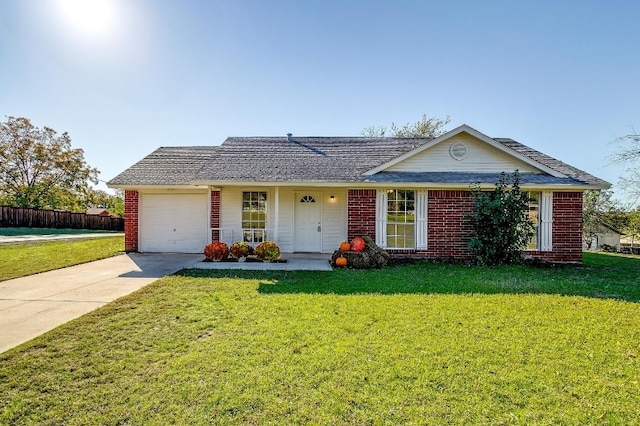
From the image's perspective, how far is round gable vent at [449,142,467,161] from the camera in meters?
10.9

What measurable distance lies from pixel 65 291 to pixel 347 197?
7.59m

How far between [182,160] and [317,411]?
12704mm

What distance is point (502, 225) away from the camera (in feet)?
31.2

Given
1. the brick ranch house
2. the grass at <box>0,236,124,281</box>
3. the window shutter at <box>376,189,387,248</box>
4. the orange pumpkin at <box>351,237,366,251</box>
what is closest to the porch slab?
the orange pumpkin at <box>351,237,366,251</box>

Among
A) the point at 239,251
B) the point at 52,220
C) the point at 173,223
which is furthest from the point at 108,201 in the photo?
the point at 239,251

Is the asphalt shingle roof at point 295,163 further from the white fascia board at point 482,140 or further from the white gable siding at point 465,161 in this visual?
the white gable siding at point 465,161

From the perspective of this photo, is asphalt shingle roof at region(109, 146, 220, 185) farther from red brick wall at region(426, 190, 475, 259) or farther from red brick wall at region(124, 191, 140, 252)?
red brick wall at region(426, 190, 475, 259)

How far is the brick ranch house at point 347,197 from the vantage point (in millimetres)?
10352

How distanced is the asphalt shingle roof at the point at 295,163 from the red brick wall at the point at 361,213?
54cm

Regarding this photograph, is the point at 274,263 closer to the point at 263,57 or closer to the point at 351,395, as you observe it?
the point at 351,395

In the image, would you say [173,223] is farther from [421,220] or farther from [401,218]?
[421,220]

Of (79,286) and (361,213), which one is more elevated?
(361,213)

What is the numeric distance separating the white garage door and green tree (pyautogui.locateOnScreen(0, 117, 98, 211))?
106 ft

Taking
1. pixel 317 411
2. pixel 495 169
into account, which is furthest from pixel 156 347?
pixel 495 169
